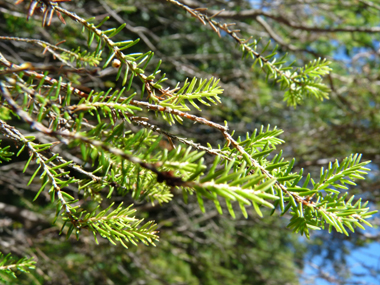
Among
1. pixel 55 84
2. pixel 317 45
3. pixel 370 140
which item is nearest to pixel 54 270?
pixel 55 84

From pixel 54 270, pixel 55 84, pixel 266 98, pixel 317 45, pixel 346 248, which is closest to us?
pixel 55 84

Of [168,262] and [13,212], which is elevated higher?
[13,212]

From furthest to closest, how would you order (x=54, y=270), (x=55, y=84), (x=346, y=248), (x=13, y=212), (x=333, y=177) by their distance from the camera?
(x=346, y=248) < (x=13, y=212) < (x=54, y=270) < (x=333, y=177) < (x=55, y=84)

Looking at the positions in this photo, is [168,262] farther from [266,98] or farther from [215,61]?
[215,61]

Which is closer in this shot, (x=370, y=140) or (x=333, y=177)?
(x=333, y=177)

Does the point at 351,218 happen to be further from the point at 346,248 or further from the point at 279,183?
the point at 346,248

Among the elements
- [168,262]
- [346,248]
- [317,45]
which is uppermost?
[317,45]
